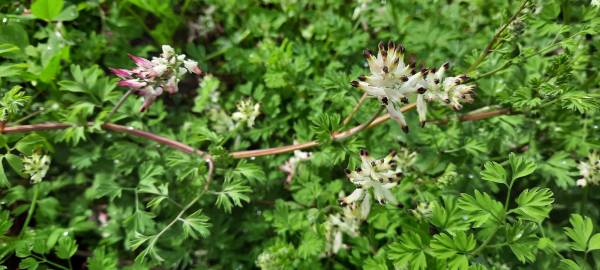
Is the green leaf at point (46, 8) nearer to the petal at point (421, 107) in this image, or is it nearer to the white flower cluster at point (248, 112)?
the white flower cluster at point (248, 112)

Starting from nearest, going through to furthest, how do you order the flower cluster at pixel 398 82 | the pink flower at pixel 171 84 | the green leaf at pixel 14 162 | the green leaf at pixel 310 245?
the flower cluster at pixel 398 82, the pink flower at pixel 171 84, the green leaf at pixel 14 162, the green leaf at pixel 310 245

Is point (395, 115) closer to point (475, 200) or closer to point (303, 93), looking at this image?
point (475, 200)

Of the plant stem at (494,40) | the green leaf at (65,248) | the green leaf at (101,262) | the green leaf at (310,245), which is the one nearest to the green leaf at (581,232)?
the plant stem at (494,40)

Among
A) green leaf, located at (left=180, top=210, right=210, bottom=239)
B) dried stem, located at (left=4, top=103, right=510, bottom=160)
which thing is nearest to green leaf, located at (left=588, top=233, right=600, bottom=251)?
dried stem, located at (left=4, top=103, right=510, bottom=160)

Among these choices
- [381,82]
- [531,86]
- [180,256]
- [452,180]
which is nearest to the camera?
[381,82]

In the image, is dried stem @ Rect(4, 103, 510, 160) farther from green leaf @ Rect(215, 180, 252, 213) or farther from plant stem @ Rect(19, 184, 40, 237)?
plant stem @ Rect(19, 184, 40, 237)

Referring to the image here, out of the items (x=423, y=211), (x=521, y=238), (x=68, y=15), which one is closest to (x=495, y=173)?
(x=521, y=238)

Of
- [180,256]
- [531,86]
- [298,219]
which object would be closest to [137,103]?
[180,256]
